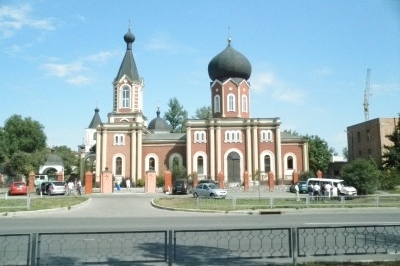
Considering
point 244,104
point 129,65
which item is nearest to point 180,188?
point 244,104

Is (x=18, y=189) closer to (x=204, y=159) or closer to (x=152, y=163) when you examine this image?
(x=152, y=163)

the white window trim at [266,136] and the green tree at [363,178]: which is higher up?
the white window trim at [266,136]

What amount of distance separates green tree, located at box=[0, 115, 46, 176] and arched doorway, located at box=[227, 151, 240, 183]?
33.1 meters

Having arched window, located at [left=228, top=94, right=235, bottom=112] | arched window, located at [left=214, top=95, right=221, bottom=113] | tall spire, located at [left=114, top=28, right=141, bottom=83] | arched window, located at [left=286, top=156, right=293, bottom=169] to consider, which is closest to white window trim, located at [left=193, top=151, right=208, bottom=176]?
arched window, located at [left=214, top=95, right=221, bottom=113]

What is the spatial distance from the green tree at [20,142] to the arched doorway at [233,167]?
3307 cm

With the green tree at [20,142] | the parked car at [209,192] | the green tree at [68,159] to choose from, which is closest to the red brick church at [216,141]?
the parked car at [209,192]

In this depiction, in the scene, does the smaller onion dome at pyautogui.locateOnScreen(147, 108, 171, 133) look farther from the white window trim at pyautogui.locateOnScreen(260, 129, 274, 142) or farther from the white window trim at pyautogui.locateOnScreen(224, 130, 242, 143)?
the white window trim at pyautogui.locateOnScreen(260, 129, 274, 142)

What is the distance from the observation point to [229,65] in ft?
167

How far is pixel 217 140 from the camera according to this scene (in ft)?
158

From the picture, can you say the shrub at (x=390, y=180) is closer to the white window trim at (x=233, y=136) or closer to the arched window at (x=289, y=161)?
the arched window at (x=289, y=161)

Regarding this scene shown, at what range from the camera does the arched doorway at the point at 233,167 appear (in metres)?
48.0

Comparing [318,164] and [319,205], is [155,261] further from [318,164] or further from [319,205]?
[318,164]

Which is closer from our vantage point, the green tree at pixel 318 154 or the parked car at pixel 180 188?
the parked car at pixel 180 188

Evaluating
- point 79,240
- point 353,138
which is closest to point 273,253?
point 79,240
